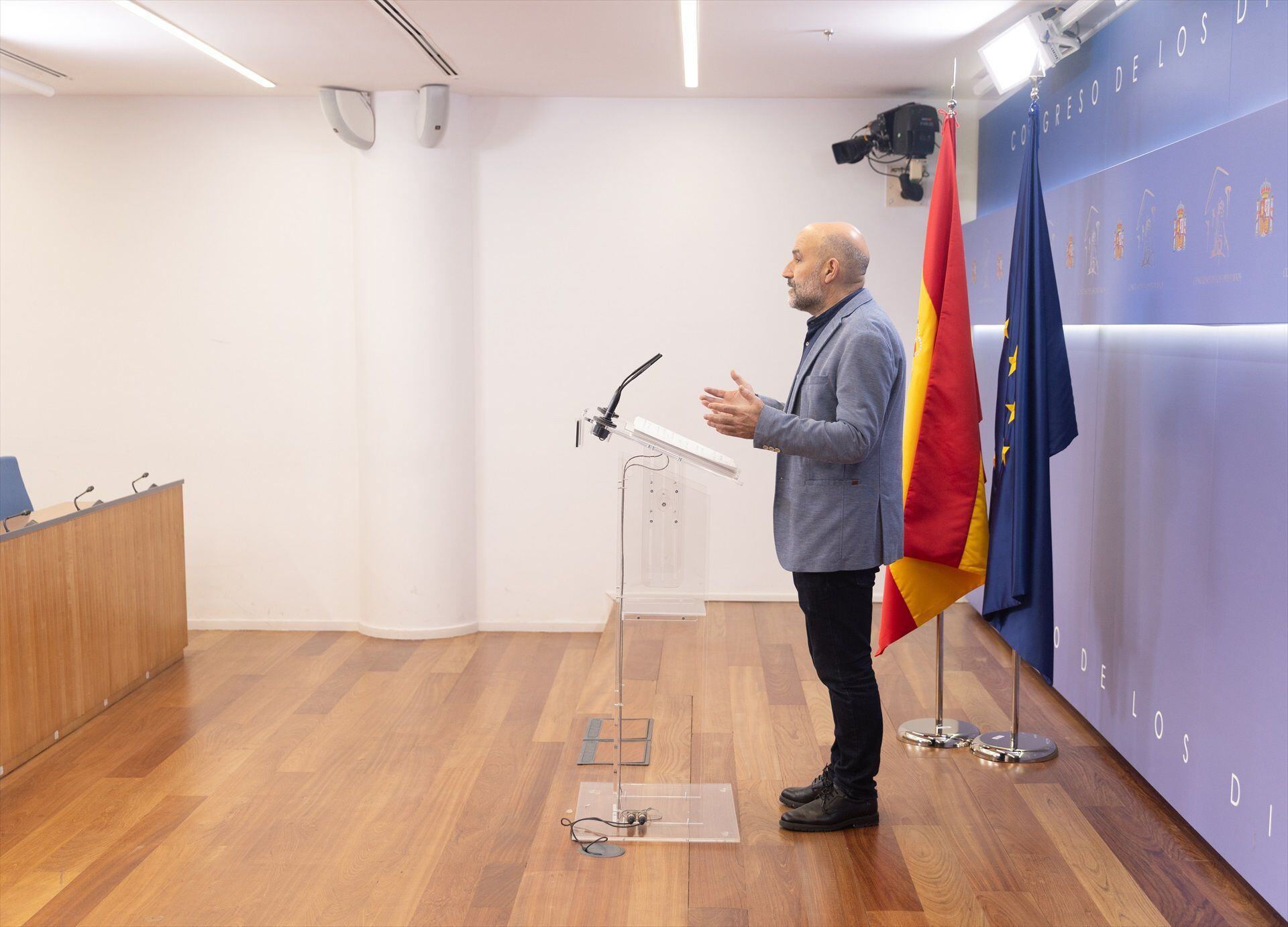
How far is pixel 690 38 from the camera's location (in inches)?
174

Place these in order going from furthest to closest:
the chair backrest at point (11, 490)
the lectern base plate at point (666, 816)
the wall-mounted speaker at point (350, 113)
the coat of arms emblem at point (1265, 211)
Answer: the wall-mounted speaker at point (350, 113) < the chair backrest at point (11, 490) < the lectern base plate at point (666, 816) < the coat of arms emblem at point (1265, 211)

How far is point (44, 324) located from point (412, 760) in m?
3.36

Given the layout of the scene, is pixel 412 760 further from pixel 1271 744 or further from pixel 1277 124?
pixel 1277 124

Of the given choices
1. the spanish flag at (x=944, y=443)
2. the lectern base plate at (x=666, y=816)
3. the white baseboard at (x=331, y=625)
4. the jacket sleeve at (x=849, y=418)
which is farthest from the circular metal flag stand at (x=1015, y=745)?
the white baseboard at (x=331, y=625)

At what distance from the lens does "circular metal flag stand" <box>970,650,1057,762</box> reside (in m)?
3.88

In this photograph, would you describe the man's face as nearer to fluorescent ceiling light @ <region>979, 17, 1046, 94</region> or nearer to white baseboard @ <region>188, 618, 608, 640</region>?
fluorescent ceiling light @ <region>979, 17, 1046, 94</region>

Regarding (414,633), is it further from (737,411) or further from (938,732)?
(737,411)

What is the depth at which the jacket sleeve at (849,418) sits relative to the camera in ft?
9.76

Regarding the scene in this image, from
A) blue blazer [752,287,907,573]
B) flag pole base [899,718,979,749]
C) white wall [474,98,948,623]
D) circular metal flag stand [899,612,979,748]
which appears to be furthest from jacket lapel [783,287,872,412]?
white wall [474,98,948,623]

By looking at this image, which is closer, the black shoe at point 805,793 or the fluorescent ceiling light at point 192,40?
the black shoe at point 805,793

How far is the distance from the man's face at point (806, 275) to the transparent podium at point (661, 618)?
0.57m

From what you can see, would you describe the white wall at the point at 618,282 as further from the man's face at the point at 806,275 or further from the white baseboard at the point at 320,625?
the man's face at the point at 806,275

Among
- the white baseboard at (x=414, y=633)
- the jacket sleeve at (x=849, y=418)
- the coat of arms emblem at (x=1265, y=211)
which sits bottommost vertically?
the white baseboard at (x=414, y=633)

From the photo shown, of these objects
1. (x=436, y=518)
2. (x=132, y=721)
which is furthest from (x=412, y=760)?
(x=436, y=518)
